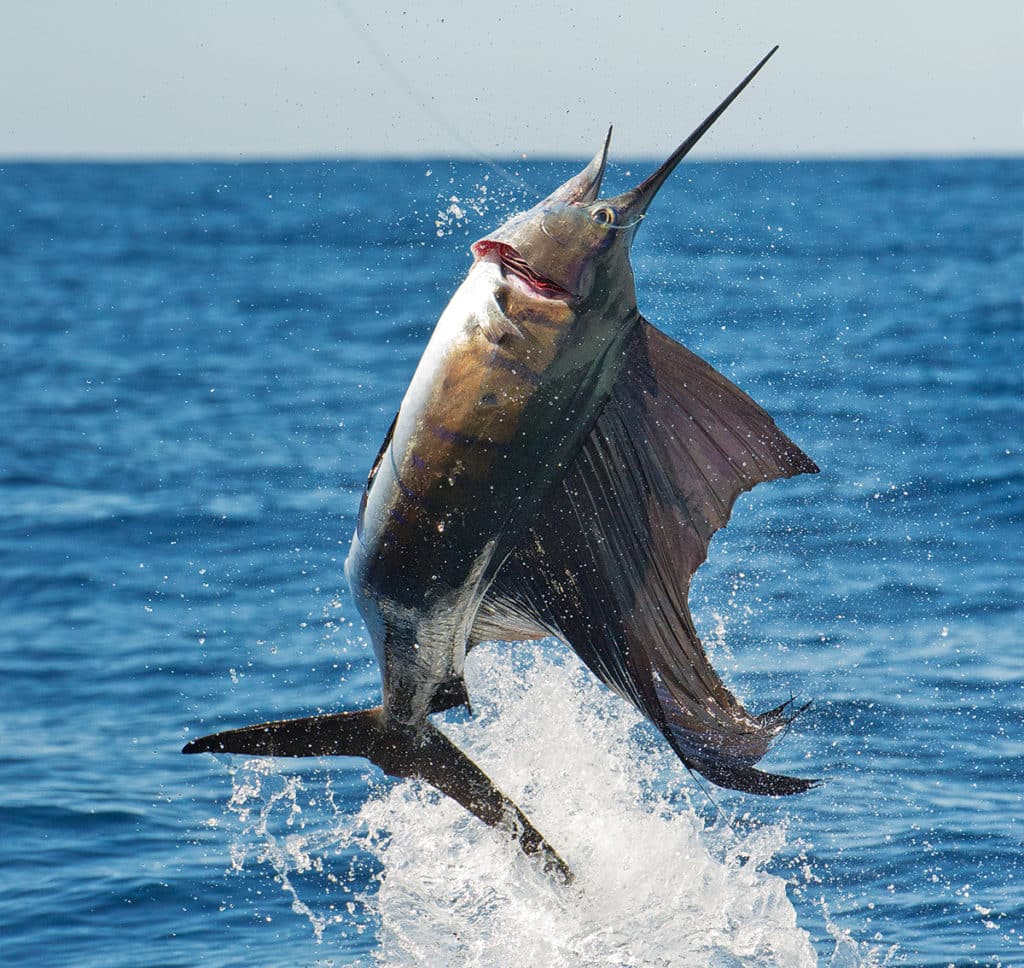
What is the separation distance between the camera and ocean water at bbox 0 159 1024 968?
16.5 feet

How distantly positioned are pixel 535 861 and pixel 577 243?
1763 mm

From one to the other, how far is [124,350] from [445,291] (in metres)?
6.45

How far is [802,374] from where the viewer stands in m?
14.2

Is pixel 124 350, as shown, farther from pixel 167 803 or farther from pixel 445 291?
pixel 167 803

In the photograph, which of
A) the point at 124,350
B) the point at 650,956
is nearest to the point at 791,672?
the point at 650,956

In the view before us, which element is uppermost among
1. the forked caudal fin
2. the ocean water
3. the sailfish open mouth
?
the sailfish open mouth

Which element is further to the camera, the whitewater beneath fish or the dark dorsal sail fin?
the whitewater beneath fish

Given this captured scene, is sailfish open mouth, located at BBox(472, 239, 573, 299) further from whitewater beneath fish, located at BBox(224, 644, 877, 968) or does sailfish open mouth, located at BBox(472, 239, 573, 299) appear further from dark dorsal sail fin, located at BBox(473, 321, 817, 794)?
whitewater beneath fish, located at BBox(224, 644, 877, 968)

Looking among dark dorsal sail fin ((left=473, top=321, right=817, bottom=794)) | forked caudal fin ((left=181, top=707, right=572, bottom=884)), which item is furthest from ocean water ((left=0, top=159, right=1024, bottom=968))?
dark dorsal sail fin ((left=473, top=321, right=817, bottom=794))

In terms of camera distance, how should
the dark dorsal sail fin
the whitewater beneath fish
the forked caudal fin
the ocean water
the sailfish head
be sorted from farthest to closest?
the ocean water < the whitewater beneath fish < the forked caudal fin < the dark dorsal sail fin < the sailfish head

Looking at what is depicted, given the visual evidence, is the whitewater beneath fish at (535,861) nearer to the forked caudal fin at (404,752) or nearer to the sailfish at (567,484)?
the forked caudal fin at (404,752)

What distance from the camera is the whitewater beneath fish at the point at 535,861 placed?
473 centimetres

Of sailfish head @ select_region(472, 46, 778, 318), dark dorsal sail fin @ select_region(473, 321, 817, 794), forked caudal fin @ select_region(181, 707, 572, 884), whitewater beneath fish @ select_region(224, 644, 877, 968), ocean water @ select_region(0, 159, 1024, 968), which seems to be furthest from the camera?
ocean water @ select_region(0, 159, 1024, 968)

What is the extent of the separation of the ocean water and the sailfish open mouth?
0.60ft
